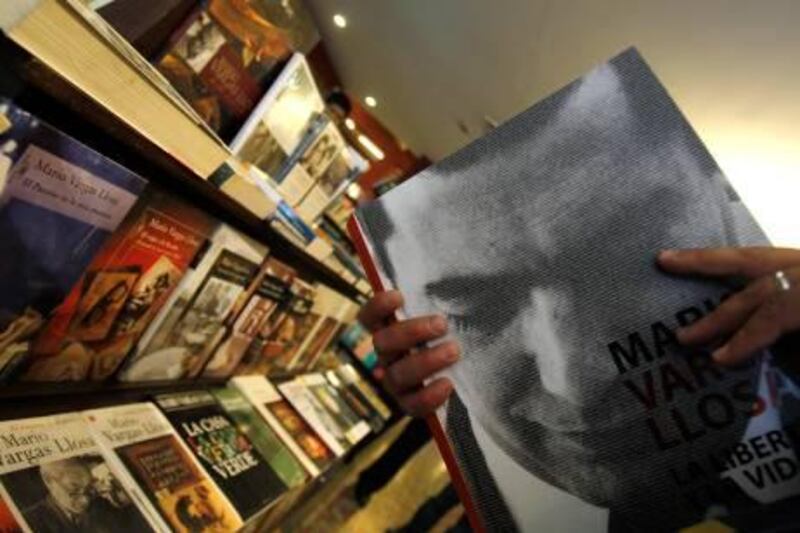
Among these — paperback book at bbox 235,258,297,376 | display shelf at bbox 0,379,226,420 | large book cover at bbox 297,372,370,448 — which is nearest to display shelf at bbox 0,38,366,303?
paperback book at bbox 235,258,297,376

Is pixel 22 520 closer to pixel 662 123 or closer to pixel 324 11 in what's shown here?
pixel 662 123

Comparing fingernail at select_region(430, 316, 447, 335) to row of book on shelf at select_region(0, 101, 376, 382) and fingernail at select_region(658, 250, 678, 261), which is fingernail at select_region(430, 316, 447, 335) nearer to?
fingernail at select_region(658, 250, 678, 261)

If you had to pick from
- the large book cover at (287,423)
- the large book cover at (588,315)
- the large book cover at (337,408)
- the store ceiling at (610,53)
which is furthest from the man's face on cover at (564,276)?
the store ceiling at (610,53)

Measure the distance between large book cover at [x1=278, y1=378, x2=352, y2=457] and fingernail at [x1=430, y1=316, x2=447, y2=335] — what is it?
0.96 metres

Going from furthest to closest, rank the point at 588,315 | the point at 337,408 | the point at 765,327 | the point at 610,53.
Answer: the point at 610,53, the point at 337,408, the point at 588,315, the point at 765,327

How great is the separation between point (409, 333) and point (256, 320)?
2.64 ft

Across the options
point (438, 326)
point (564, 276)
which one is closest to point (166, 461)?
point (438, 326)

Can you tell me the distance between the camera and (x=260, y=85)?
1265 mm

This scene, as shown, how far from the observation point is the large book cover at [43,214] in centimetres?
62

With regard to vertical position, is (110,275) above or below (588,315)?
above

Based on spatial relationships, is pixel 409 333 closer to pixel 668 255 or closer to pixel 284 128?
pixel 668 255

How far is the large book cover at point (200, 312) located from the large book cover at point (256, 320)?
0.13 ft

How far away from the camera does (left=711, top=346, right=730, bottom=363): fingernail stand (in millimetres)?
503

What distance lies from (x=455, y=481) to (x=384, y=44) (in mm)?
2645
